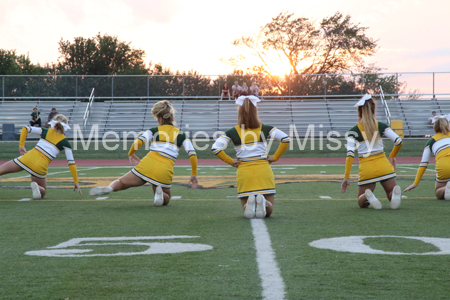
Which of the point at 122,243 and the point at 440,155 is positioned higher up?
the point at 440,155

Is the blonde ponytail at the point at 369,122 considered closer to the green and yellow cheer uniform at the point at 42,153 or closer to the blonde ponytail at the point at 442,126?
the blonde ponytail at the point at 442,126

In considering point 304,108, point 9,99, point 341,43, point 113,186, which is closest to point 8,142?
point 9,99

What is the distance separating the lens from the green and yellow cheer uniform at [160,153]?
7.70 m

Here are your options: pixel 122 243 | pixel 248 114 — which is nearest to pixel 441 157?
pixel 248 114

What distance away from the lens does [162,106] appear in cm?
786

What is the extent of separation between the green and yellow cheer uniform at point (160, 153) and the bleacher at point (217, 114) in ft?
66.9

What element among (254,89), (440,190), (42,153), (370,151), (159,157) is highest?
(254,89)

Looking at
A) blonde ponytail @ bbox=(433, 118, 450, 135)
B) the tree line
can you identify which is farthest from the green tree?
blonde ponytail @ bbox=(433, 118, 450, 135)

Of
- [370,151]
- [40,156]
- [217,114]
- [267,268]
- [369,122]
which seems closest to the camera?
[267,268]

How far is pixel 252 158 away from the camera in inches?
259

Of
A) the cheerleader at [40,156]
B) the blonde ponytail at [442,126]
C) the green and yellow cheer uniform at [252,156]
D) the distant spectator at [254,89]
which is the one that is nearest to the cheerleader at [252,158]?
the green and yellow cheer uniform at [252,156]

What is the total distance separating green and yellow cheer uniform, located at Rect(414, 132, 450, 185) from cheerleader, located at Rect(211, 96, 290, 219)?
9.93ft

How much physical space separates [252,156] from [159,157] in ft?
5.91

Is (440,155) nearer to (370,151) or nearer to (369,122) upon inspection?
(370,151)
